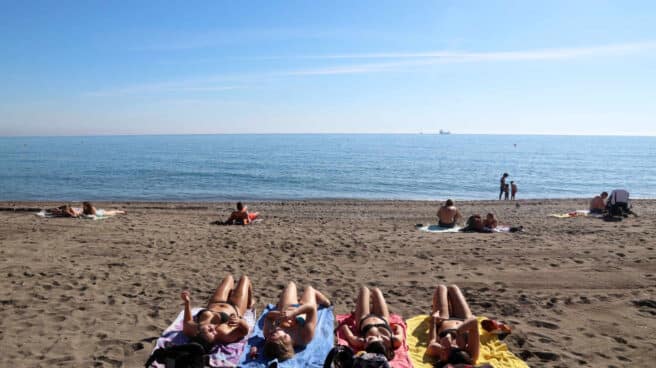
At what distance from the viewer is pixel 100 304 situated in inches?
256

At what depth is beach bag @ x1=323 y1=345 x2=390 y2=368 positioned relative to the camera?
4012mm

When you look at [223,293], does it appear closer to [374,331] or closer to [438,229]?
[374,331]

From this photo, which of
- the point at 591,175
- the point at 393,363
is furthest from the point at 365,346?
the point at 591,175

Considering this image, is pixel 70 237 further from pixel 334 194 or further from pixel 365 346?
pixel 334 194

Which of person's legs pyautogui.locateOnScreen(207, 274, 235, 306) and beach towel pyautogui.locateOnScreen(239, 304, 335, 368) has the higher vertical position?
person's legs pyautogui.locateOnScreen(207, 274, 235, 306)

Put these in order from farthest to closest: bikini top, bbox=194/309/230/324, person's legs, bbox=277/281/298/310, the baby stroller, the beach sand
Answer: the baby stroller, person's legs, bbox=277/281/298/310, the beach sand, bikini top, bbox=194/309/230/324

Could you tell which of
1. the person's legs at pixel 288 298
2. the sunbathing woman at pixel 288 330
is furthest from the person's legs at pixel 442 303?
the person's legs at pixel 288 298

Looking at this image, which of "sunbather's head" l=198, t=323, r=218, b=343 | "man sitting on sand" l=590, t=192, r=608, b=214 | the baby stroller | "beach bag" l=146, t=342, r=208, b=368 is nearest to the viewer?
"beach bag" l=146, t=342, r=208, b=368

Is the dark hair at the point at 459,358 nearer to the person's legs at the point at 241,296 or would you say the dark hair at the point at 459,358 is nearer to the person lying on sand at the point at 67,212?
the person's legs at the point at 241,296

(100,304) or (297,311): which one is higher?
(297,311)

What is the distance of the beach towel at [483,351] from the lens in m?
4.75

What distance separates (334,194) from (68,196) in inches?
696

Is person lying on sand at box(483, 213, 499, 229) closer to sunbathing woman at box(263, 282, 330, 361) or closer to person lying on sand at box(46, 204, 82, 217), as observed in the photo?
sunbathing woman at box(263, 282, 330, 361)

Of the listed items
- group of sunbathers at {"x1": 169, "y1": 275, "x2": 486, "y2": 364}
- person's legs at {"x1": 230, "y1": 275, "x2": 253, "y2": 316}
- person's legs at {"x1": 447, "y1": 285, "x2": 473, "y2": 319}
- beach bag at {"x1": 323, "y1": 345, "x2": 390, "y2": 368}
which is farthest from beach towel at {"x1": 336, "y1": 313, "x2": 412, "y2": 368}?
person's legs at {"x1": 230, "y1": 275, "x2": 253, "y2": 316}
